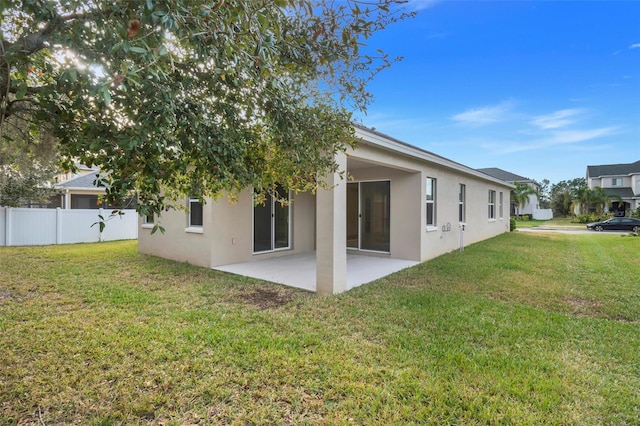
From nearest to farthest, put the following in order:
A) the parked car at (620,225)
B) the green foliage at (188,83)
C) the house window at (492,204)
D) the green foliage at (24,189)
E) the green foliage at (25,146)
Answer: the green foliage at (188,83), the green foliage at (25,146), the green foliage at (24,189), the house window at (492,204), the parked car at (620,225)

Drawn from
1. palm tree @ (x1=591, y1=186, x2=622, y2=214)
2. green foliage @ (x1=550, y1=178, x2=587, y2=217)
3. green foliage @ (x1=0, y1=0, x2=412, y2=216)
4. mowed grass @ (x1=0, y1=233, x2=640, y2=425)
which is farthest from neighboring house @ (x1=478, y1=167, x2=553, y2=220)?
green foliage @ (x1=0, y1=0, x2=412, y2=216)

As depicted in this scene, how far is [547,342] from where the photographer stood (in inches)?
155

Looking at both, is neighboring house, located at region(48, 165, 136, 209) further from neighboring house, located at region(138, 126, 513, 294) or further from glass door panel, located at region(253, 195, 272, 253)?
glass door panel, located at region(253, 195, 272, 253)

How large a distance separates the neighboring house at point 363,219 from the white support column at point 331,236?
39cm

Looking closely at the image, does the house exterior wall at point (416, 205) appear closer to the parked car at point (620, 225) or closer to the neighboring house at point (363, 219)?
the neighboring house at point (363, 219)

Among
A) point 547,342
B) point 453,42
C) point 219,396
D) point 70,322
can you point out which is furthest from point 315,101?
point 453,42

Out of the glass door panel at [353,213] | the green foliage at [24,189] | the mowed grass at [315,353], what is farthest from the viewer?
the green foliage at [24,189]

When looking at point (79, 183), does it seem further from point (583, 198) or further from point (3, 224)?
point (583, 198)

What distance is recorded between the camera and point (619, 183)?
38.4 meters

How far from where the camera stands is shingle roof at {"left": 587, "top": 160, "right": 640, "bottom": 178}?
37.9m

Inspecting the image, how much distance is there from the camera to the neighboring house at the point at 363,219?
26.9ft

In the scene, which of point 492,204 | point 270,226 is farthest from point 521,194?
point 270,226

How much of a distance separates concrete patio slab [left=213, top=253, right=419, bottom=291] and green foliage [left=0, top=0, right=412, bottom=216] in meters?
3.27

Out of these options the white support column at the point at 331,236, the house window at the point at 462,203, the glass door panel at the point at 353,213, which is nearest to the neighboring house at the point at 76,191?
the glass door panel at the point at 353,213
